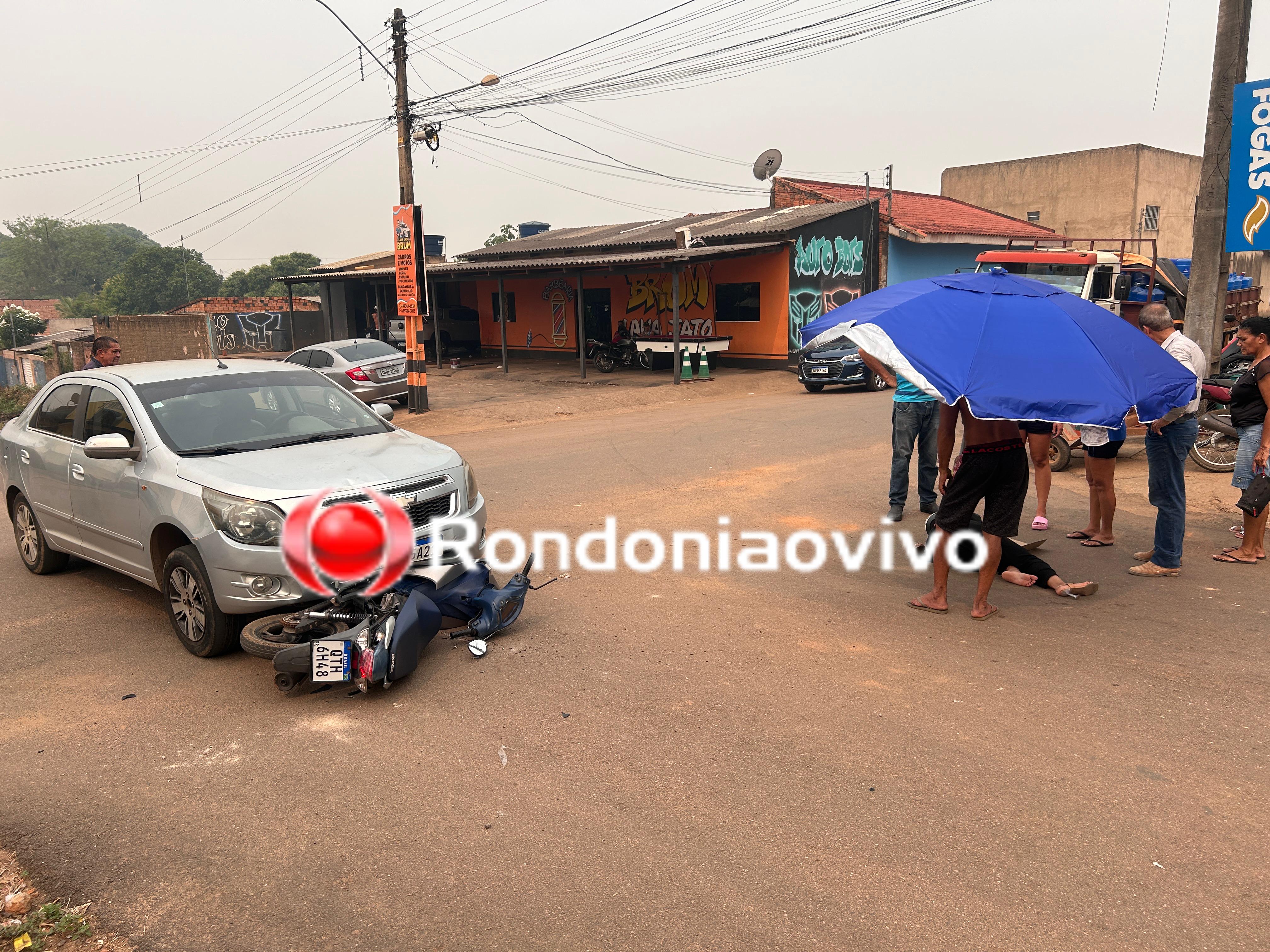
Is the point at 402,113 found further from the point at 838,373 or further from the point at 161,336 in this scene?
the point at 161,336

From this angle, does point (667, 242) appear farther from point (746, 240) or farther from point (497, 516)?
point (497, 516)

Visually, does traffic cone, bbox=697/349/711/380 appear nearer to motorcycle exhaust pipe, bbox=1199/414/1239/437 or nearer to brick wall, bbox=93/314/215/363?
motorcycle exhaust pipe, bbox=1199/414/1239/437

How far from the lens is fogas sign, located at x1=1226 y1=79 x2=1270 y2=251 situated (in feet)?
27.9

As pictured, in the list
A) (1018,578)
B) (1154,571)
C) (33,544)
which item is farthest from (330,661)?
(1154,571)

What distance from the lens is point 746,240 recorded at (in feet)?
79.6

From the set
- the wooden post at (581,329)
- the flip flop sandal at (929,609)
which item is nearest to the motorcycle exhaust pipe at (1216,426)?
the flip flop sandal at (929,609)

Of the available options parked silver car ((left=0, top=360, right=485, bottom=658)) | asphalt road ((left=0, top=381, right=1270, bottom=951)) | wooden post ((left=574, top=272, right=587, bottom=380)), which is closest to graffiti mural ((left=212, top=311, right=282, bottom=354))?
wooden post ((left=574, top=272, right=587, bottom=380))

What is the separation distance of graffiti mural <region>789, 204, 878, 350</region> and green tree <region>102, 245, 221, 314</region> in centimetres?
6225

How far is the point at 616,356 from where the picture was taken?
→ 25719mm

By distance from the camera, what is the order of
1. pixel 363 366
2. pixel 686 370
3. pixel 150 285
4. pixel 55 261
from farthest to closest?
pixel 55 261, pixel 150 285, pixel 686 370, pixel 363 366

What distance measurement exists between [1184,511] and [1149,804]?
138 inches

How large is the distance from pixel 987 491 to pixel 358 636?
12.2 ft
